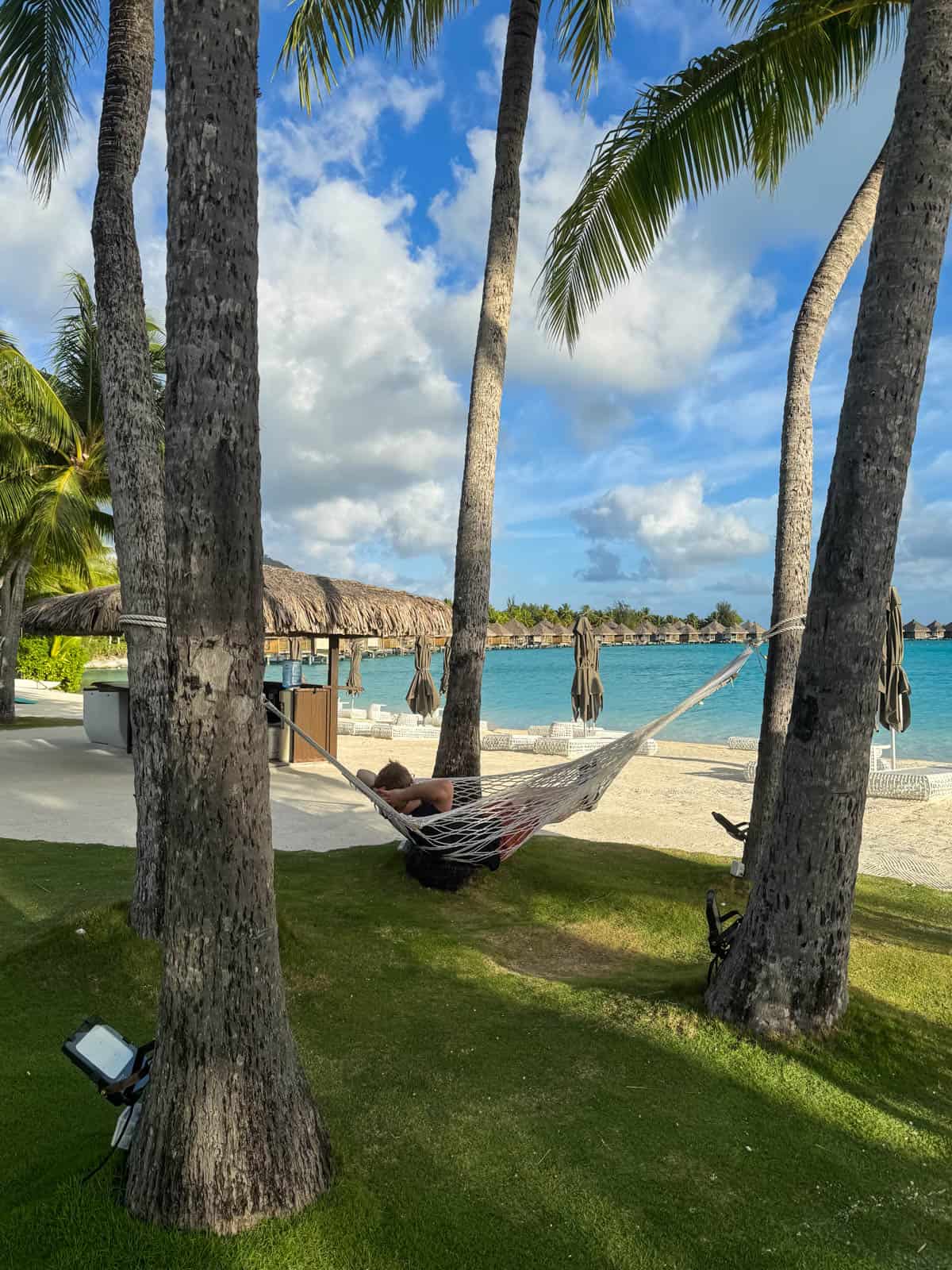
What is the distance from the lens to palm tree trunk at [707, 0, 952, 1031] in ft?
7.82

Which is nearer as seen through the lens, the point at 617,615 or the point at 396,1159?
the point at 396,1159

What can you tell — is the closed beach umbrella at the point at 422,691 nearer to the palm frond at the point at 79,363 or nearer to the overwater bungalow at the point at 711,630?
the palm frond at the point at 79,363

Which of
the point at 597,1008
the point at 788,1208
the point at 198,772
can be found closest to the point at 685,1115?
the point at 788,1208

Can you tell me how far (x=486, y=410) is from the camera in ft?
14.5

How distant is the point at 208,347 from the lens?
61.6 inches

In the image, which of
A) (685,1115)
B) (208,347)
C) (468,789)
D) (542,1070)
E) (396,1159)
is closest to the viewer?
(208,347)

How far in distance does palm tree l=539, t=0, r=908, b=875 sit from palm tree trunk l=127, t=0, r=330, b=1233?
2484mm

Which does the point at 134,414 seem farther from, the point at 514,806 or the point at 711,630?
the point at 711,630

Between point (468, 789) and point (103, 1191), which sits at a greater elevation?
point (468, 789)

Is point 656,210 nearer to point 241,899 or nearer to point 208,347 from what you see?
point 208,347

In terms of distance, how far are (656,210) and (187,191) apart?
3.68 meters

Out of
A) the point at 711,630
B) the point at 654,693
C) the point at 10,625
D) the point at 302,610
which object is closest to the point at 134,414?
the point at 302,610

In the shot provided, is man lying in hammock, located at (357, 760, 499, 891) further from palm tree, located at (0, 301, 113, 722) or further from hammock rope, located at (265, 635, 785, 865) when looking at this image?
palm tree, located at (0, 301, 113, 722)

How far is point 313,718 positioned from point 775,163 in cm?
582
